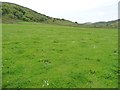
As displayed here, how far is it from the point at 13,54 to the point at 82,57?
865 cm

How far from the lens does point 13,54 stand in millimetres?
36250

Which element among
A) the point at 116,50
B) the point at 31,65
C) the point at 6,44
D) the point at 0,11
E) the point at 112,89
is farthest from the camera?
the point at 0,11

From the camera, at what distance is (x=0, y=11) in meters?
118

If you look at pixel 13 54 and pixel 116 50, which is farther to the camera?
pixel 116 50

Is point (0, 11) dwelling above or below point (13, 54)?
above

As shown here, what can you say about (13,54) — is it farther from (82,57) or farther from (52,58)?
(82,57)

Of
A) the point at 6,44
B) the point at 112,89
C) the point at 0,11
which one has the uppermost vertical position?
the point at 0,11

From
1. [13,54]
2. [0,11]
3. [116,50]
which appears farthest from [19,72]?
[0,11]

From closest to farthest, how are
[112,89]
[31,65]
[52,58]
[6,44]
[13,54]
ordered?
[112,89], [31,65], [52,58], [13,54], [6,44]

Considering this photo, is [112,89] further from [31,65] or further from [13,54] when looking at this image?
[13,54]

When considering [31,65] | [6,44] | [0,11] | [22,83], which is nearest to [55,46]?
[6,44]

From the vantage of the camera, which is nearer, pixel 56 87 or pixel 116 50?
pixel 56 87

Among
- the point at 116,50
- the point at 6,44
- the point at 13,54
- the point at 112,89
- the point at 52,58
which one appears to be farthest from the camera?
the point at 6,44

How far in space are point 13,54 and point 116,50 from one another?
554 inches
